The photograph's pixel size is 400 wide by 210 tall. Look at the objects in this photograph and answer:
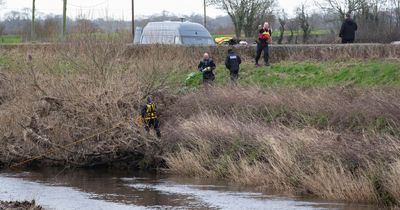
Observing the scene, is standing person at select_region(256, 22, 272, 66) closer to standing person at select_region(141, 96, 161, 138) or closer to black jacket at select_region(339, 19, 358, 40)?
black jacket at select_region(339, 19, 358, 40)

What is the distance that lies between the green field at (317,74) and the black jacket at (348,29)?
2.73 m

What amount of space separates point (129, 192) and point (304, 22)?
35.4m

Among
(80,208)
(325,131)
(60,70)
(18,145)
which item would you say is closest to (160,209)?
(80,208)

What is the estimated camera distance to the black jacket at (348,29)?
107 ft

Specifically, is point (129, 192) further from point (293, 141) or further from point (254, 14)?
point (254, 14)

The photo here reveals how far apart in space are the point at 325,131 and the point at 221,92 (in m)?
6.17

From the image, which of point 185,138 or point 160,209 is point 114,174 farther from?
point 160,209

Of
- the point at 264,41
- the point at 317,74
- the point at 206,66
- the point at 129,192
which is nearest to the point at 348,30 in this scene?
the point at 264,41

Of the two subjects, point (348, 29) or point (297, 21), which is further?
point (297, 21)

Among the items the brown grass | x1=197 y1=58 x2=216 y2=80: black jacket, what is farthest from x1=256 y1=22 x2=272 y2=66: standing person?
the brown grass

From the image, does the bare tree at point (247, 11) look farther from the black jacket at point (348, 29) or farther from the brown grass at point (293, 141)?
the brown grass at point (293, 141)

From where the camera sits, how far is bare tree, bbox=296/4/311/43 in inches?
2089

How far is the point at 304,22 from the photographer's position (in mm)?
54906

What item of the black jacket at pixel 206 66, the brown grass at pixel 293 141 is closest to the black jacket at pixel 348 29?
the black jacket at pixel 206 66
